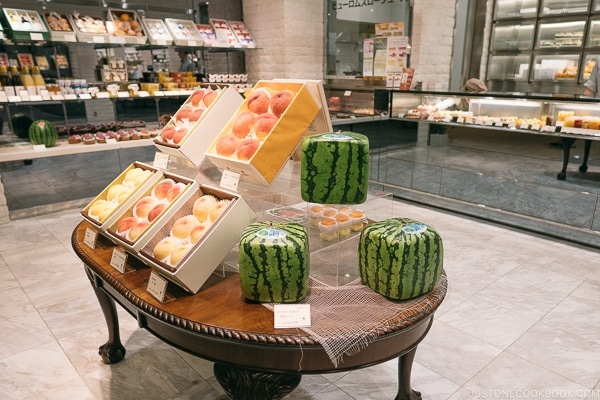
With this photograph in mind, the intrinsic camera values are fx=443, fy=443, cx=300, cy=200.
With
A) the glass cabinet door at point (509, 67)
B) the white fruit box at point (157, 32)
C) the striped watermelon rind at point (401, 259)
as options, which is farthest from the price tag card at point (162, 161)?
the glass cabinet door at point (509, 67)

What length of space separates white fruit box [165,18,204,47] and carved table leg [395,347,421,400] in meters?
5.02

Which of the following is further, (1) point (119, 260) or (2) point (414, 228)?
(1) point (119, 260)

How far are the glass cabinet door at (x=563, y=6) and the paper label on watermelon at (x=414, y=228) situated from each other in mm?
7166

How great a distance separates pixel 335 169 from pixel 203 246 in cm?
49

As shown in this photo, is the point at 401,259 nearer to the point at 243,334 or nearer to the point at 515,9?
the point at 243,334

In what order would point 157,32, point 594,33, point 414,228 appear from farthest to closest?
1. point 594,33
2. point 157,32
3. point 414,228

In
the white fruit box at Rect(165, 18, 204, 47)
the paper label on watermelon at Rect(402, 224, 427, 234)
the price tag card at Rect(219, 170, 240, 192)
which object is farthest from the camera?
the white fruit box at Rect(165, 18, 204, 47)

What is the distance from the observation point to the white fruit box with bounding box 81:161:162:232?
1.80m

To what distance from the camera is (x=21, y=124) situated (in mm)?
5090

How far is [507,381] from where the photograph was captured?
7.08ft

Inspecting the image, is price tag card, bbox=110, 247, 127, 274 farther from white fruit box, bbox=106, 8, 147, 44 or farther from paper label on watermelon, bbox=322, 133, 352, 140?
white fruit box, bbox=106, 8, 147, 44

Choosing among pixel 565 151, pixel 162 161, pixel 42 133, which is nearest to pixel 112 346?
pixel 162 161

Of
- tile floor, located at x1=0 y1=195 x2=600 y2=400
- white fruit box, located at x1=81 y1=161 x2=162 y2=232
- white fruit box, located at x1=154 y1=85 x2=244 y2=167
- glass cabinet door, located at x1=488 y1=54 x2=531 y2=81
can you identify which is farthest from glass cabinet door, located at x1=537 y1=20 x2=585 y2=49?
white fruit box, located at x1=81 y1=161 x2=162 y2=232

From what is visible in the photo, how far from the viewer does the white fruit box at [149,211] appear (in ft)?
5.11
